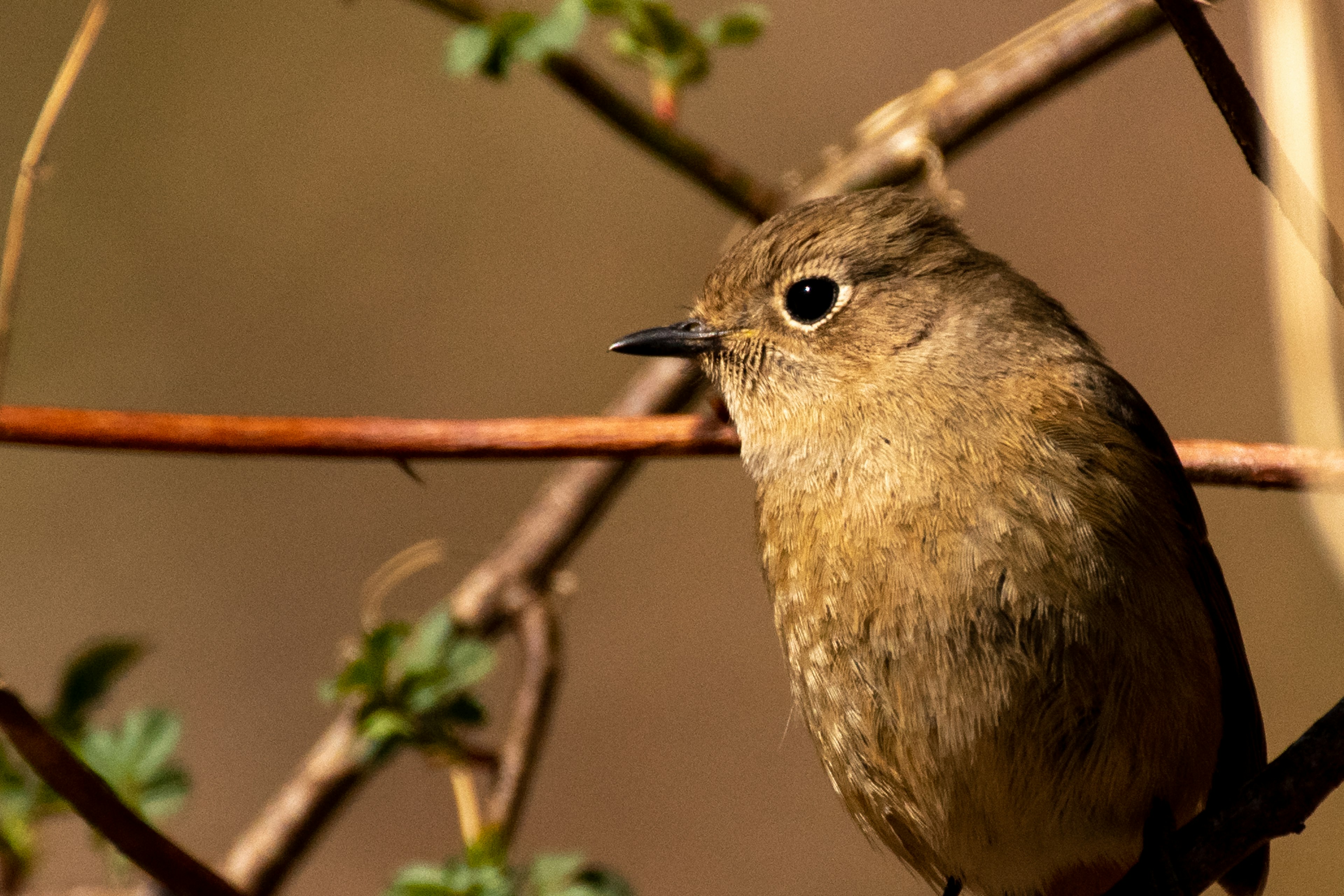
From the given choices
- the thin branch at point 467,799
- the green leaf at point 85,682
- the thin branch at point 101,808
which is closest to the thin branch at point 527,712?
the thin branch at point 467,799

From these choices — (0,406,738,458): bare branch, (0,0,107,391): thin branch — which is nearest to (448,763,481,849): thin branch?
(0,406,738,458): bare branch

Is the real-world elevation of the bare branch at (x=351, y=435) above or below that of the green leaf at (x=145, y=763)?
above

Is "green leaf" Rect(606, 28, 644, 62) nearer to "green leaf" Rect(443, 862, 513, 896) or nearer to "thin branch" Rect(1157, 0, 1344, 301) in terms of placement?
"thin branch" Rect(1157, 0, 1344, 301)

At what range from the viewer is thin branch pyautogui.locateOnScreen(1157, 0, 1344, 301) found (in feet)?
5.44

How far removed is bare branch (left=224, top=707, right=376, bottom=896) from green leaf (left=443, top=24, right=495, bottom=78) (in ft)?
3.79

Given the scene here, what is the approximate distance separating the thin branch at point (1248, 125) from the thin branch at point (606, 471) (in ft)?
3.59

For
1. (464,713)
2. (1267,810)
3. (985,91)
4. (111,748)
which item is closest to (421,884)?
(464,713)

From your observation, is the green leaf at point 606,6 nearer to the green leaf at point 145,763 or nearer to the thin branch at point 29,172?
the thin branch at point 29,172

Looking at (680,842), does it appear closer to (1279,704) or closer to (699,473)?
(699,473)

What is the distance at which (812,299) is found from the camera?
2.74 meters

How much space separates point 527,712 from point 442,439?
2.43 feet

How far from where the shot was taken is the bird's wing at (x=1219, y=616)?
2555 mm

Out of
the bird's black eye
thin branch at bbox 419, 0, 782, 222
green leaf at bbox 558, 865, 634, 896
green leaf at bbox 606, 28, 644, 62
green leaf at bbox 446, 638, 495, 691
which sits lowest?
green leaf at bbox 558, 865, 634, 896

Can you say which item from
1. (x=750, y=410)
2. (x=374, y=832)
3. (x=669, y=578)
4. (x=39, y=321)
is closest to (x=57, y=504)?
(x=39, y=321)
